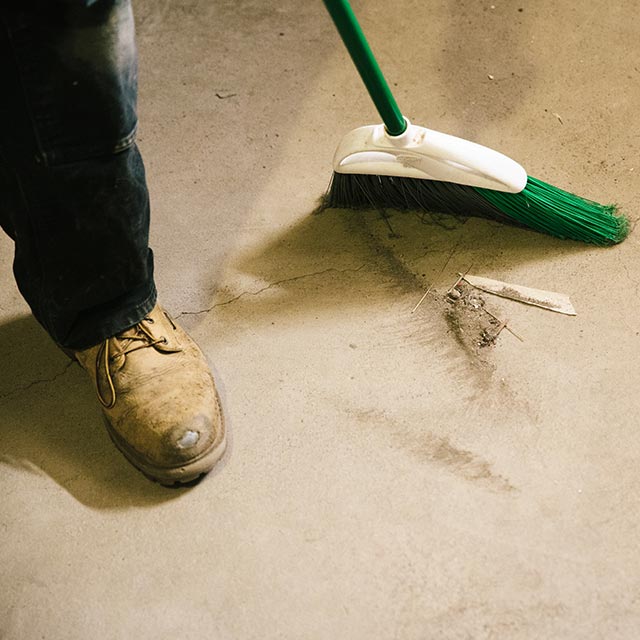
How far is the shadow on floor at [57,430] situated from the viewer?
1.04 metres

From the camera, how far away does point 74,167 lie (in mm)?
842

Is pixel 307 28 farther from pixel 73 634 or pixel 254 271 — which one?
pixel 73 634

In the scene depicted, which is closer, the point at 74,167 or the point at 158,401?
the point at 74,167

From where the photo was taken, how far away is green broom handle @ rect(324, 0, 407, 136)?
101cm

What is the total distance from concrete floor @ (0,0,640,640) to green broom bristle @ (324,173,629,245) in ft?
0.11

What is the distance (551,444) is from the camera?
1.02 metres

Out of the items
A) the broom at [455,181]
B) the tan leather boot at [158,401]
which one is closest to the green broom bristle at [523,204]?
the broom at [455,181]

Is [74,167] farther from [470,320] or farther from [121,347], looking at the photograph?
[470,320]

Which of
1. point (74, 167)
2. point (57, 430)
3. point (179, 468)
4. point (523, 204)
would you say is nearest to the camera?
point (74, 167)

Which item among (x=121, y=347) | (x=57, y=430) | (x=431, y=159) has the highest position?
(x=431, y=159)

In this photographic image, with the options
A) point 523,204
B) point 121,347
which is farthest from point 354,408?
point 523,204

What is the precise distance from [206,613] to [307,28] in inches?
53.9

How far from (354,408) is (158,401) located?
0.29 metres

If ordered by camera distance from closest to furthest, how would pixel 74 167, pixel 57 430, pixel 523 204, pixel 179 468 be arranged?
pixel 74 167 → pixel 179 468 → pixel 57 430 → pixel 523 204
